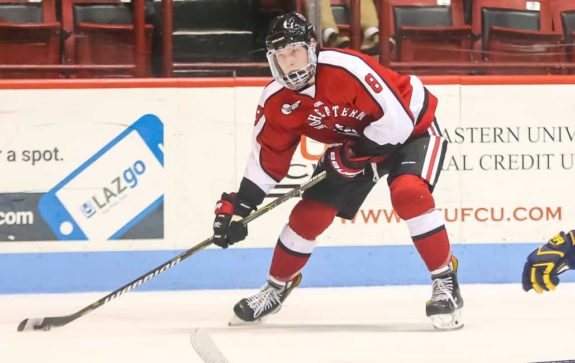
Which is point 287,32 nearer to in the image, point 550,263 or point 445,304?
point 445,304

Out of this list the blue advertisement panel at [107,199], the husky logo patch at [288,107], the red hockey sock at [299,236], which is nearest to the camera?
the husky logo patch at [288,107]

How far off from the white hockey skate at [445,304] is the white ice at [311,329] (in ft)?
0.17

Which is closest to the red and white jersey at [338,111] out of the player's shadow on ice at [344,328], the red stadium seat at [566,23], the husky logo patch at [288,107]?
the husky logo patch at [288,107]

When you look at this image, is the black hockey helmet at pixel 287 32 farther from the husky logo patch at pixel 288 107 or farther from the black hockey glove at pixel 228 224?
the black hockey glove at pixel 228 224

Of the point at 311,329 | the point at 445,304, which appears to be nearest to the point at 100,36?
the point at 311,329

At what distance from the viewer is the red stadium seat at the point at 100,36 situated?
498cm

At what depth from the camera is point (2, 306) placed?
451 cm

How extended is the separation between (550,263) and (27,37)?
2.91 m

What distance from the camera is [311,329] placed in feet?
12.8

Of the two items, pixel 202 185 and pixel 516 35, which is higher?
pixel 516 35

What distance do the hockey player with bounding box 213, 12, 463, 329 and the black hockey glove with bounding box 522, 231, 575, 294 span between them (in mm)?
1028

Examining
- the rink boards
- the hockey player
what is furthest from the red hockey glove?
the rink boards

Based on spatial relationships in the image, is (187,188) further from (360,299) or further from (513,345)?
(513,345)

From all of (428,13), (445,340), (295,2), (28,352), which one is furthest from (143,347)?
(428,13)
